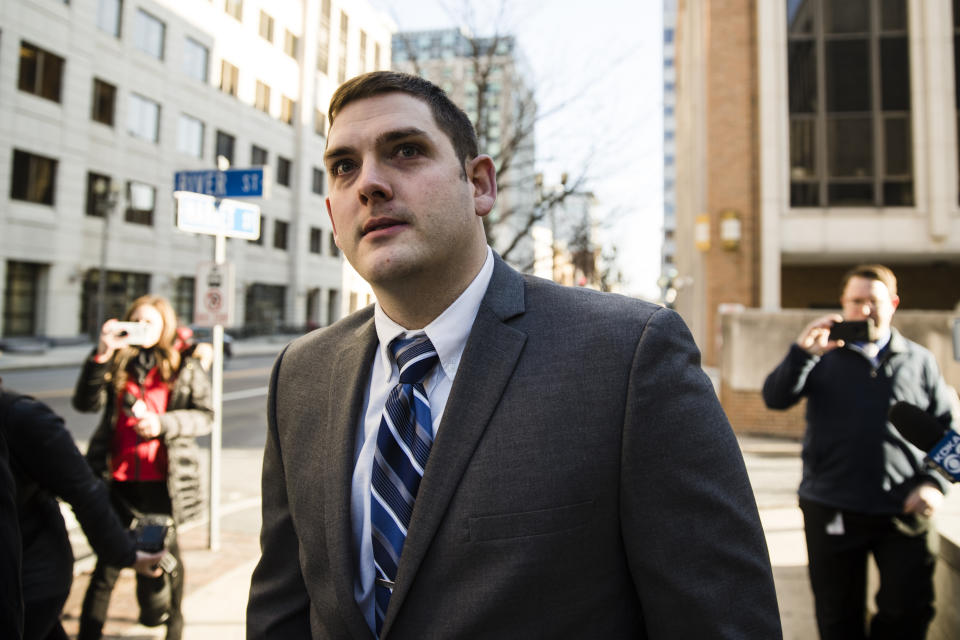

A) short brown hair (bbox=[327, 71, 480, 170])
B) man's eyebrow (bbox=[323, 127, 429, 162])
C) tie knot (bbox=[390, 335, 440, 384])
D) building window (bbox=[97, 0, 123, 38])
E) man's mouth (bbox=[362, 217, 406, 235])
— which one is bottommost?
tie knot (bbox=[390, 335, 440, 384])

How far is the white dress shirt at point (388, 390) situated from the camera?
1.69 meters

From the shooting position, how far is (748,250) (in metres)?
17.8

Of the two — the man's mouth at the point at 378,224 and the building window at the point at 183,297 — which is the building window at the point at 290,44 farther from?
the man's mouth at the point at 378,224

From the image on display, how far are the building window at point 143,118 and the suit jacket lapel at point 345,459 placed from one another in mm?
36292

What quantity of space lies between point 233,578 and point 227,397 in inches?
498

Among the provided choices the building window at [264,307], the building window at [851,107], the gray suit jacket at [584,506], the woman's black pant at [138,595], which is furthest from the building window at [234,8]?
the gray suit jacket at [584,506]

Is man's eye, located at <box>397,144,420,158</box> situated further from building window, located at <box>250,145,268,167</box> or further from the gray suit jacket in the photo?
building window, located at <box>250,145,268,167</box>

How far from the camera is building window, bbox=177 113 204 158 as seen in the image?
36188 mm

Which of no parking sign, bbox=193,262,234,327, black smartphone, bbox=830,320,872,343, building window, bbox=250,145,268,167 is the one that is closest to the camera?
black smartphone, bbox=830,320,872,343

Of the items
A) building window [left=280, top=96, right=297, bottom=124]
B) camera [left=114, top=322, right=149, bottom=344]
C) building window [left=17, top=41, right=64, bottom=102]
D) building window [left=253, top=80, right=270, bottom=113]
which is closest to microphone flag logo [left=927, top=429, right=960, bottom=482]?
camera [left=114, top=322, right=149, bottom=344]

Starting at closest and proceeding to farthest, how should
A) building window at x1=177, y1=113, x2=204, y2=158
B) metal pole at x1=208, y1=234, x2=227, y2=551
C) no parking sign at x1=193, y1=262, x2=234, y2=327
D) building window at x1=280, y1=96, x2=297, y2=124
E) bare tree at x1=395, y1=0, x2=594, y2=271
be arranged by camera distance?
metal pole at x1=208, y1=234, x2=227, y2=551
no parking sign at x1=193, y1=262, x2=234, y2=327
bare tree at x1=395, y1=0, x2=594, y2=271
building window at x1=177, y1=113, x2=204, y2=158
building window at x1=280, y1=96, x2=297, y2=124

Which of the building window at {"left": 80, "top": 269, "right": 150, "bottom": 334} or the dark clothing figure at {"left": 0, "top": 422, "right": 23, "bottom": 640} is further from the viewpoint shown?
the building window at {"left": 80, "top": 269, "right": 150, "bottom": 334}

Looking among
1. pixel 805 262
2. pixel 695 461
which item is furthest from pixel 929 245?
pixel 695 461

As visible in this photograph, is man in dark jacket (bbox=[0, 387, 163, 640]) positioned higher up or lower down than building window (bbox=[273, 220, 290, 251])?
lower down
